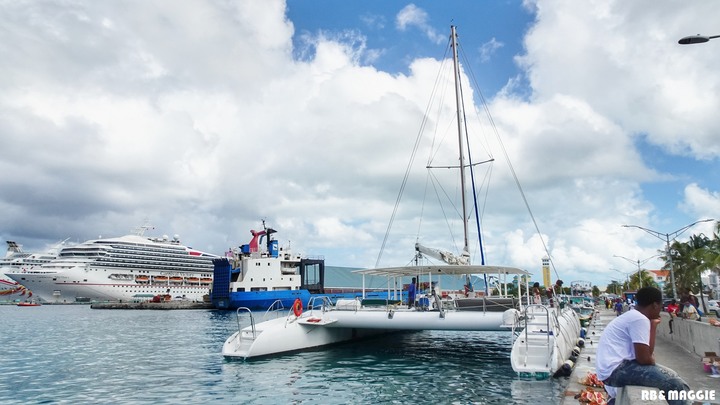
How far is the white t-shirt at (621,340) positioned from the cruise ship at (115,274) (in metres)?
85.1

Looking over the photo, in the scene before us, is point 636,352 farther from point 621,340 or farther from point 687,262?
point 687,262

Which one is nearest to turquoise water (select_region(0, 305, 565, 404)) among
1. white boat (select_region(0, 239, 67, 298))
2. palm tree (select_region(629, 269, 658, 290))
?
palm tree (select_region(629, 269, 658, 290))

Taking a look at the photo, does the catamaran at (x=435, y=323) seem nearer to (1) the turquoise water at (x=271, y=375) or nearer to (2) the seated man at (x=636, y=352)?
(1) the turquoise water at (x=271, y=375)

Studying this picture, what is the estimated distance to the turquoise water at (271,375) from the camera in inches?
460

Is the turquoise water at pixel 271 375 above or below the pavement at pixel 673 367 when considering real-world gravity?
below

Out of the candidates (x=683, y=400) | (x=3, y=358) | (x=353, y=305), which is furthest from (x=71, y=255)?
(x=683, y=400)

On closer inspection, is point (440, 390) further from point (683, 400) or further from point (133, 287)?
point (133, 287)

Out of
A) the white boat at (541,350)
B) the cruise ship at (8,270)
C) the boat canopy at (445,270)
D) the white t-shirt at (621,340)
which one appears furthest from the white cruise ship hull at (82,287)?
the white t-shirt at (621,340)

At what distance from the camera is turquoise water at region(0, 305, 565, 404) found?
11.7 m

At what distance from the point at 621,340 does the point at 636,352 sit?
0.59 feet

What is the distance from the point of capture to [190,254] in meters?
104

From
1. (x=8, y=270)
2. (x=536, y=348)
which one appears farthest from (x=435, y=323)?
(x=8, y=270)

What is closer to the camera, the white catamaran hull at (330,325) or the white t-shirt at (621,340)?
the white t-shirt at (621,340)

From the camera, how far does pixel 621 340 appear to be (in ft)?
15.7
